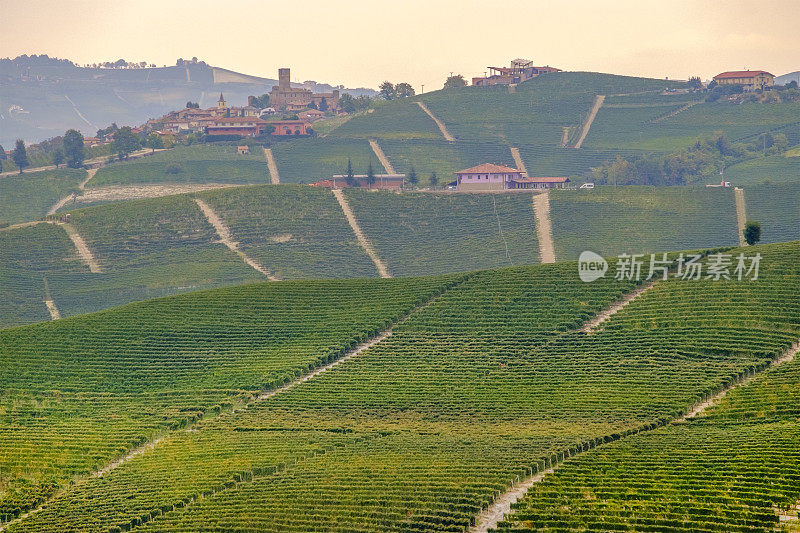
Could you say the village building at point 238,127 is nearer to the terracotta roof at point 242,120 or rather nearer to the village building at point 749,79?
the terracotta roof at point 242,120

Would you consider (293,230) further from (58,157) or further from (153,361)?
(58,157)

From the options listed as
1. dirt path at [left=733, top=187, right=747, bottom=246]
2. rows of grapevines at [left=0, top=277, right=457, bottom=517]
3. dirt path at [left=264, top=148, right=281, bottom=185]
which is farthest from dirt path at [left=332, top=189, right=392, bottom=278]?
dirt path at [left=733, top=187, right=747, bottom=246]

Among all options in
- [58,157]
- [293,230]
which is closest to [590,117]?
[293,230]

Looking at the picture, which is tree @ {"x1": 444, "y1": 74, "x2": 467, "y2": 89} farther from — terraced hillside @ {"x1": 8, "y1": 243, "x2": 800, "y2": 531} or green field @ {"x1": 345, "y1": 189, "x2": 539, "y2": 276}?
terraced hillside @ {"x1": 8, "y1": 243, "x2": 800, "y2": 531}

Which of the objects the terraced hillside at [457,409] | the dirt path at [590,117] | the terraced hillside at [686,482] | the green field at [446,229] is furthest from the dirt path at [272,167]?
the terraced hillside at [686,482]

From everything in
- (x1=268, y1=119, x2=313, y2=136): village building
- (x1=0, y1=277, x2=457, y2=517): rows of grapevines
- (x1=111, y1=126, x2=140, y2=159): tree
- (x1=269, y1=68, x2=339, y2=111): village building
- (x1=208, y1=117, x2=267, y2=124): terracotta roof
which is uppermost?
(x1=269, y1=68, x2=339, y2=111): village building

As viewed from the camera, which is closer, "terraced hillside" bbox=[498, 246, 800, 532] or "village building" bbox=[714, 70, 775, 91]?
"terraced hillside" bbox=[498, 246, 800, 532]
